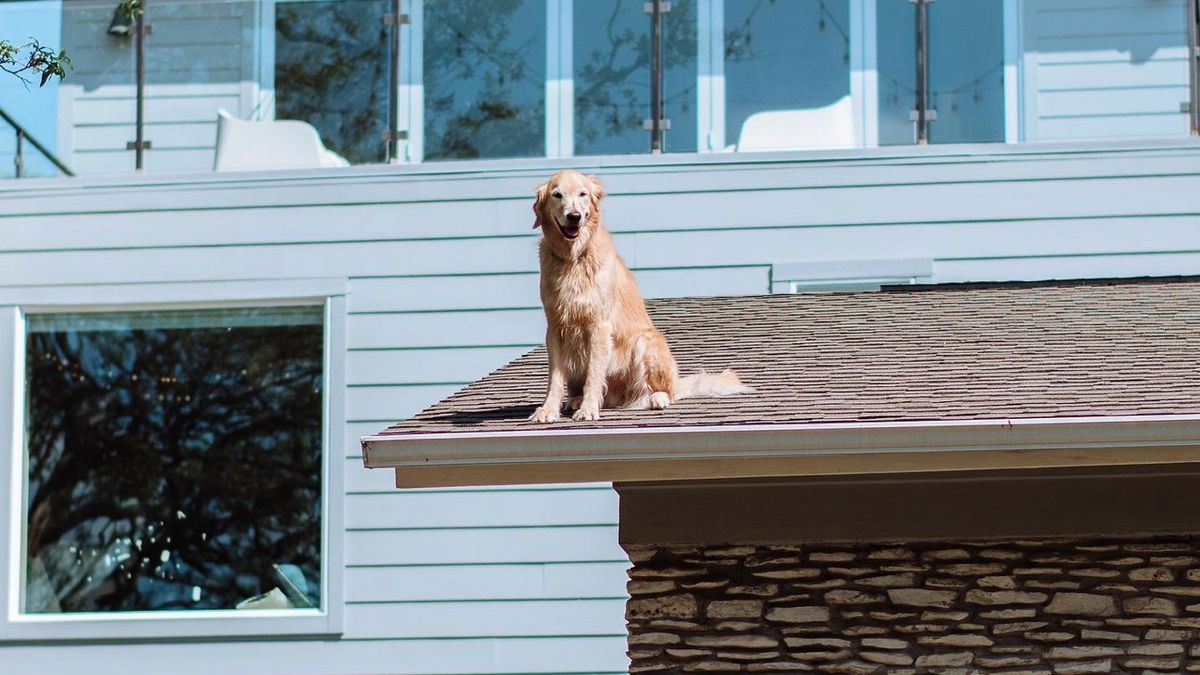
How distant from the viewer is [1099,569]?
22.2ft

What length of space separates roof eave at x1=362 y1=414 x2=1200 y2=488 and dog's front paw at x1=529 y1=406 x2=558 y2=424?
246mm

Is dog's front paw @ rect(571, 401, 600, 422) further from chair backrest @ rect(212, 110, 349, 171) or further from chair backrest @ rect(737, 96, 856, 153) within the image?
chair backrest @ rect(212, 110, 349, 171)

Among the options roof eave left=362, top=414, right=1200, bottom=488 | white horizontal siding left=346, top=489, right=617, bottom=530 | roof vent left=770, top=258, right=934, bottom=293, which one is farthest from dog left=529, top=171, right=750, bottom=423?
roof vent left=770, top=258, right=934, bottom=293

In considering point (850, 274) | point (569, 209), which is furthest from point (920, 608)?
point (850, 274)

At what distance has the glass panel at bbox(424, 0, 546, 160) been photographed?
1036 centimetres

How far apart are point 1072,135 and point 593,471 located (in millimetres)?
4720

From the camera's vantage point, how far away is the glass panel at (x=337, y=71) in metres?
10.5

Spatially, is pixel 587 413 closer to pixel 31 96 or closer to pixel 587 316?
pixel 587 316

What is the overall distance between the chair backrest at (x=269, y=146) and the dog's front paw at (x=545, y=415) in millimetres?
3997

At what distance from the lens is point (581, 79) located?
10352 mm

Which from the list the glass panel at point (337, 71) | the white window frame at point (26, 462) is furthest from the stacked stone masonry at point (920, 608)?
the glass panel at point (337, 71)

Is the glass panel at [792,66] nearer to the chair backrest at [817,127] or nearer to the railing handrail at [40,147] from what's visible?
the chair backrest at [817,127]

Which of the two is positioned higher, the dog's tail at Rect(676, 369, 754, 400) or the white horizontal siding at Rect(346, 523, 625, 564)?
the dog's tail at Rect(676, 369, 754, 400)

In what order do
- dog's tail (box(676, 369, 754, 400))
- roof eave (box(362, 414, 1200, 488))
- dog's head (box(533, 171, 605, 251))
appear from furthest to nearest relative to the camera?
1. dog's tail (box(676, 369, 754, 400))
2. dog's head (box(533, 171, 605, 251))
3. roof eave (box(362, 414, 1200, 488))
